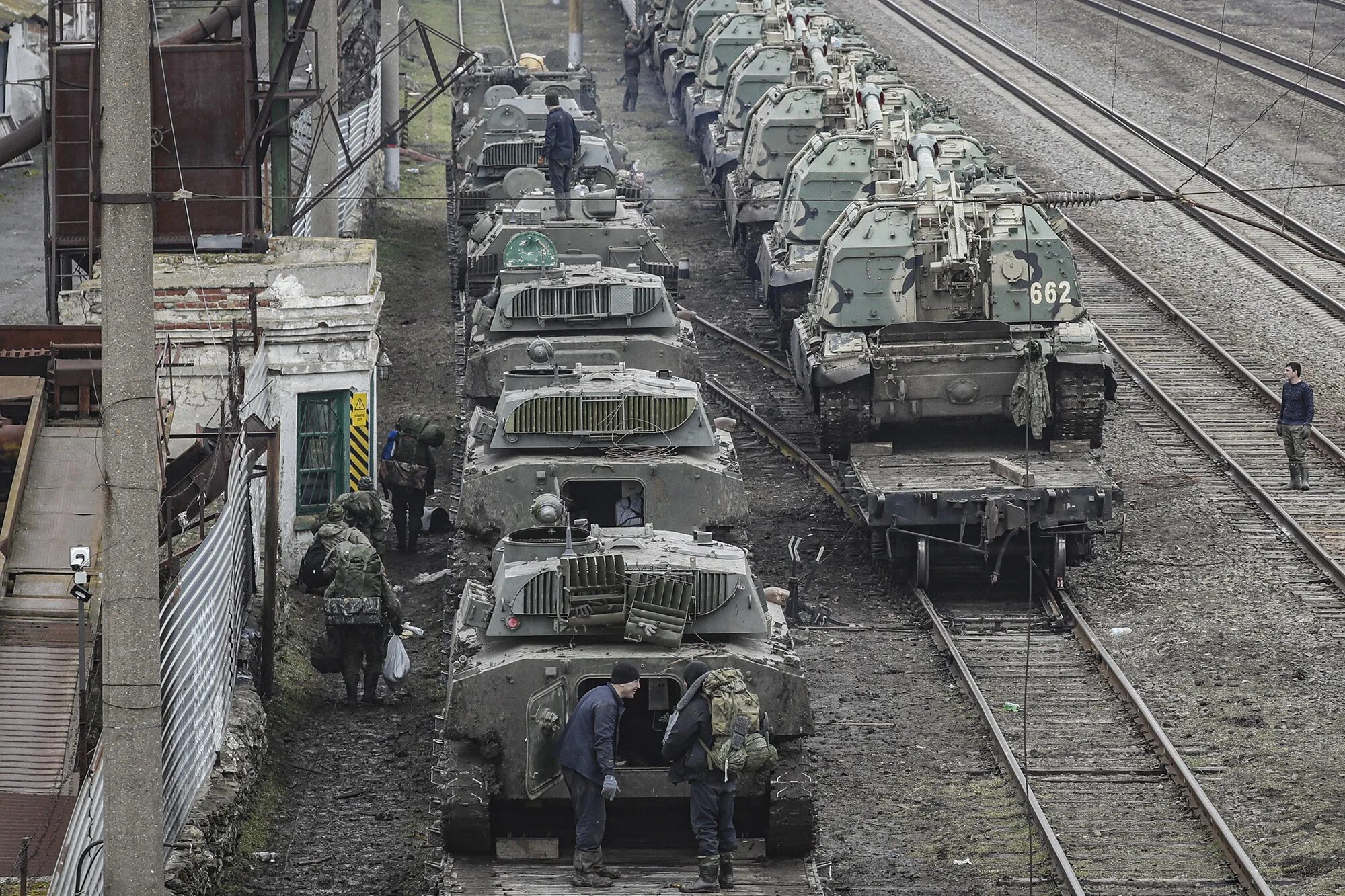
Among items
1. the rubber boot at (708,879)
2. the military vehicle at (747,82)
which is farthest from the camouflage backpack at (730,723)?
the military vehicle at (747,82)

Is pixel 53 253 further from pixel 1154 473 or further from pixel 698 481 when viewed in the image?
pixel 1154 473

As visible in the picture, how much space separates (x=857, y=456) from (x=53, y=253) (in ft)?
26.0

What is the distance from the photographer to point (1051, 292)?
21922 mm

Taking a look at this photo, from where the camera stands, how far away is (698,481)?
16.3 meters

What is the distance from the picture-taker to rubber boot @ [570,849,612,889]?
1192 cm

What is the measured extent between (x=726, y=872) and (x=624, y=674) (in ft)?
4.15

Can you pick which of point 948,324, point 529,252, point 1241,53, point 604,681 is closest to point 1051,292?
point 948,324

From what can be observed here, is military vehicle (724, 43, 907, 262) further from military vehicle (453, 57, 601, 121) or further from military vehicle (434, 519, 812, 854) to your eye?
military vehicle (434, 519, 812, 854)

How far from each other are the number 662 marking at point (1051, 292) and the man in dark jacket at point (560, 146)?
8.05 m

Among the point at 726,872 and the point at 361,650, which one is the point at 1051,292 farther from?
the point at 726,872

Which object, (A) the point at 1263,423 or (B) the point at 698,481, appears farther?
(A) the point at 1263,423

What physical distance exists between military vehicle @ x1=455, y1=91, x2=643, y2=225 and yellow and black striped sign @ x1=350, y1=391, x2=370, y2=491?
7.84 metres

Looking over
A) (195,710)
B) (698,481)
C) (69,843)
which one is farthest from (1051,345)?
(69,843)

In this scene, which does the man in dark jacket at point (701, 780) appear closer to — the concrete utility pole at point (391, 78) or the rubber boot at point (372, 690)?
the rubber boot at point (372, 690)
